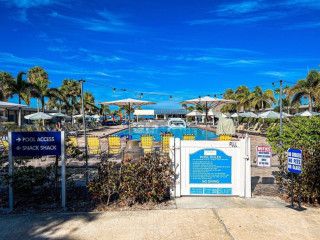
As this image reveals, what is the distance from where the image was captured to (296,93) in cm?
2148

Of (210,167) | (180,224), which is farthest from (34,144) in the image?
(210,167)

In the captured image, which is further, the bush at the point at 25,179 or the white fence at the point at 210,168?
the white fence at the point at 210,168

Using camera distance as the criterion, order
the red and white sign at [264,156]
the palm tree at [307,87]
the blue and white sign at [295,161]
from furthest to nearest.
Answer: the palm tree at [307,87] → the red and white sign at [264,156] → the blue and white sign at [295,161]

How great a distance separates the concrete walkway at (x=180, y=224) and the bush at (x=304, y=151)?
0.43 metres

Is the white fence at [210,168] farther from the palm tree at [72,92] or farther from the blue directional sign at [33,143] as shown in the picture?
the palm tree at [72,92]

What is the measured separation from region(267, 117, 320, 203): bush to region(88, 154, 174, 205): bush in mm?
2362

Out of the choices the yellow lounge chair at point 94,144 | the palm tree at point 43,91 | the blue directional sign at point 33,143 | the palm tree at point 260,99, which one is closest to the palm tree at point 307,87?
the palm tree at point 260,99

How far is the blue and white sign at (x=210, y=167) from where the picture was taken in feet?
15.6

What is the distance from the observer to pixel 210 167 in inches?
188

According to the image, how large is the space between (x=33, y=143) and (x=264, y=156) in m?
4.88

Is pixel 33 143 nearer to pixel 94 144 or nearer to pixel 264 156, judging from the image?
pixel 264 156

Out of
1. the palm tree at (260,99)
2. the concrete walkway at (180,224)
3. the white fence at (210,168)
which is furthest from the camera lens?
the palm tree at (260,99)

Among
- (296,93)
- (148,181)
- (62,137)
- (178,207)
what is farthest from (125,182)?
(296,93)

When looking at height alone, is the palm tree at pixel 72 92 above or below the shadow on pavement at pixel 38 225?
above
